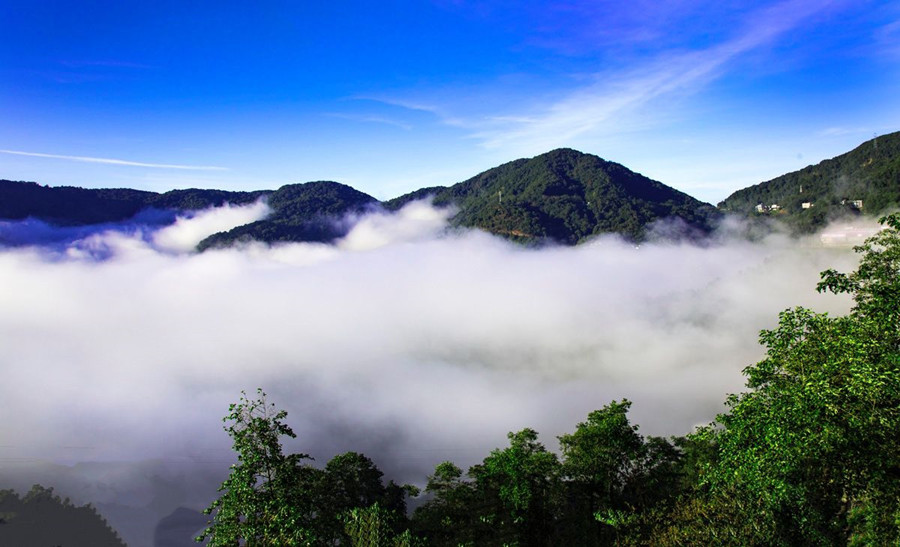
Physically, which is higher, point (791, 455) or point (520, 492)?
point (791, 455)

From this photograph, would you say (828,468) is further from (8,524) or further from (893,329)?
(8,524)

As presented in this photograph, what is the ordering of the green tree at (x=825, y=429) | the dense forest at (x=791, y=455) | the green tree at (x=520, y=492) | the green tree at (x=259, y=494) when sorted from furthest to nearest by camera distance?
1. the green tree at (x=520, y=492)
2. the green tree at (x=259, y=494)
3. the dense forest at (x=791, y=455)
4. the green tree at (x=825, y=429)

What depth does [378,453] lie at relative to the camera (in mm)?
177250

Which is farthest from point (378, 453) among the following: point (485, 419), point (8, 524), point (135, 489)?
point (8, 524)

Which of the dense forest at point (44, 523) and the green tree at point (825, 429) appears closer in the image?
the green tree at point (825, 429)

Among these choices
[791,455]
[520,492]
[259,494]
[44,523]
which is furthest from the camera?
[44,523]

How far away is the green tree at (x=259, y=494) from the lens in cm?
1408

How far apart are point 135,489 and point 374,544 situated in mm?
191747

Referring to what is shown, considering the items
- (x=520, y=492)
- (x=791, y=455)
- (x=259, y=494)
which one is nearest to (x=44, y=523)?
(x=520, y=492)

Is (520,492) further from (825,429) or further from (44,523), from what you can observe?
(44,523)

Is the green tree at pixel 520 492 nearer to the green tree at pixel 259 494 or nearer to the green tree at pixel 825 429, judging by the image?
the green tree at pixel 825 429

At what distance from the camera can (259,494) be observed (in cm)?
1490

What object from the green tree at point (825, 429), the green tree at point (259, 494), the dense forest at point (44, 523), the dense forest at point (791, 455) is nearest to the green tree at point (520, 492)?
the dense forest at point (791, 455)

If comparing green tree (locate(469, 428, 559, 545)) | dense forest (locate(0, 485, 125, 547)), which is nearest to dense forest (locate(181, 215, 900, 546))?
green tree (locate(469, 428, 559, 545))
